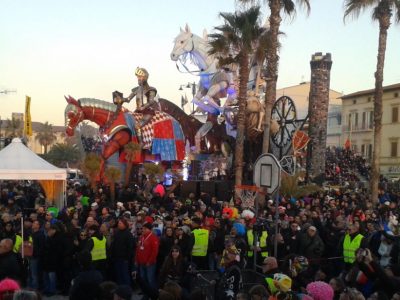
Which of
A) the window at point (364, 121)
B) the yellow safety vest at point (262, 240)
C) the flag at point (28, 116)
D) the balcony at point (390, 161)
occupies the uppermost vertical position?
the window at point (364, 121)

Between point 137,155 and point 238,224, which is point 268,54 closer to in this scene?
point 137,155

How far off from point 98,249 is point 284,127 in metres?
21.1

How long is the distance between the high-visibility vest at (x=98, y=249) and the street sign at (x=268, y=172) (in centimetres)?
298

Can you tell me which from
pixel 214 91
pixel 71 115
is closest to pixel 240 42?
pixel 71 115

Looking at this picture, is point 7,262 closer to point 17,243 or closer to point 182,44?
point 17,243

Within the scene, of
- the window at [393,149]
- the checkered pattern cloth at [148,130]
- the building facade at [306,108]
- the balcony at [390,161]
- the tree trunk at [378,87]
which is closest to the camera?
the tree trunk at [378,87]

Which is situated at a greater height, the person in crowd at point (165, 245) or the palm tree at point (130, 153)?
the palm tree at point (130, 153)

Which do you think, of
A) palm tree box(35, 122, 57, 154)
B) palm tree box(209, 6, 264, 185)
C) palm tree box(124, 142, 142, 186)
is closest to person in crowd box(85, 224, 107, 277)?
palm tree box(209, 6, 264, 185)

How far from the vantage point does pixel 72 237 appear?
10.0 meters

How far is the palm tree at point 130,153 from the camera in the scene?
28469 millimetres

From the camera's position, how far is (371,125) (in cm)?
5472

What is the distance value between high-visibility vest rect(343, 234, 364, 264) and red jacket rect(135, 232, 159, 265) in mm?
3426

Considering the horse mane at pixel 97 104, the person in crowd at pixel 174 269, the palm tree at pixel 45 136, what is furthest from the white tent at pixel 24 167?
the palm tree at pixel 45 136

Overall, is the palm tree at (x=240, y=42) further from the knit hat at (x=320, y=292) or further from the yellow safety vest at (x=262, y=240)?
the knit hat at (x=320, y=292)
